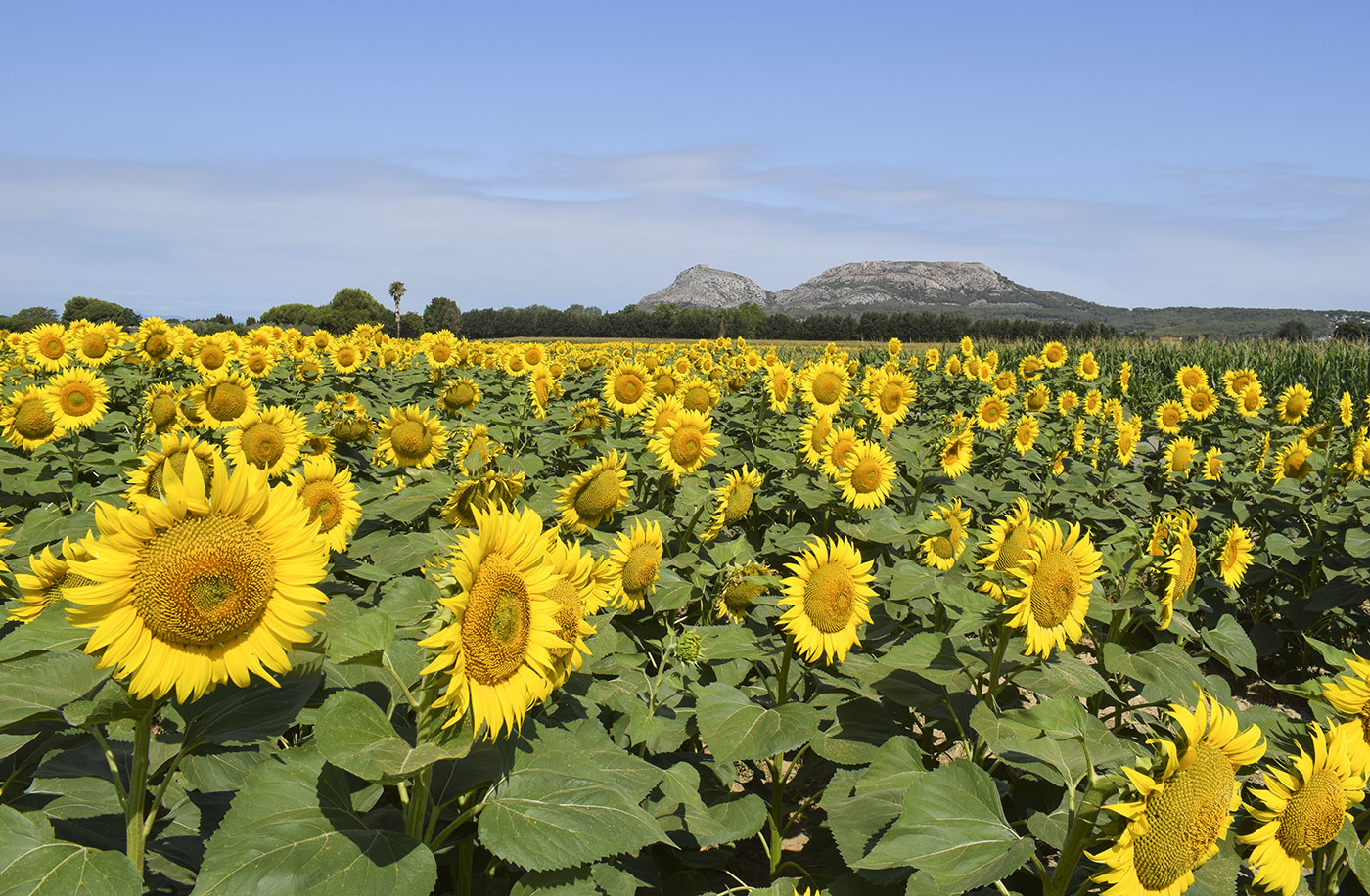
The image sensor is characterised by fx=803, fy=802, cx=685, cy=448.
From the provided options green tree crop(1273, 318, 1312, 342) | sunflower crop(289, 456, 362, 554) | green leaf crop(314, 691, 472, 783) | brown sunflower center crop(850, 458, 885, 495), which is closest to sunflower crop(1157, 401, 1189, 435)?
brown sunflower center crop(850, 458, 885, 495)

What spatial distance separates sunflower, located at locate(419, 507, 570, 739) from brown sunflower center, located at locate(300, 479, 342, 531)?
190 centimetres

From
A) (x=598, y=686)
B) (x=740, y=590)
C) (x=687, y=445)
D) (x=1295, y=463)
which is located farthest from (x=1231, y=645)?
(x=1295, y=463)

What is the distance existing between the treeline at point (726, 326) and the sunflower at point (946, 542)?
39702mm

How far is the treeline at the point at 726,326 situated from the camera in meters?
48.8

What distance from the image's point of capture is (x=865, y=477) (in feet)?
17.4

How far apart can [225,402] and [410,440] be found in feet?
6.84

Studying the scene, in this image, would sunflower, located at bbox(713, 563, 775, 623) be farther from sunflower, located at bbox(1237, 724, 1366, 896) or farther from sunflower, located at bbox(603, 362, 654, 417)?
sunflower, located at bbox(603, 362, 654, 417)

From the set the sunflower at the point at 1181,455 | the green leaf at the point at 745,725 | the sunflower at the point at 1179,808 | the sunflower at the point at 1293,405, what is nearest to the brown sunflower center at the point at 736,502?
the green leaf at the point at 745,725

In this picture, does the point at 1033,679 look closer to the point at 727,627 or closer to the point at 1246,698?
the point at 727,627

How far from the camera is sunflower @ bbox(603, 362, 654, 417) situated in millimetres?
6418

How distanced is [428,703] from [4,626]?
1.83 metres

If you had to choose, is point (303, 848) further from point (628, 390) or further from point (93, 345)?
point (93, 345)

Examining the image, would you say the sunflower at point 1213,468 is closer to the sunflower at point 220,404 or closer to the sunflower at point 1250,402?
the sunflower at point 1250,402

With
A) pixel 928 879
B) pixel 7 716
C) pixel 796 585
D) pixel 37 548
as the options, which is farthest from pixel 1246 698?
pixel 37 548
